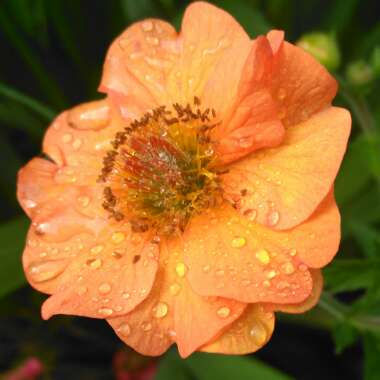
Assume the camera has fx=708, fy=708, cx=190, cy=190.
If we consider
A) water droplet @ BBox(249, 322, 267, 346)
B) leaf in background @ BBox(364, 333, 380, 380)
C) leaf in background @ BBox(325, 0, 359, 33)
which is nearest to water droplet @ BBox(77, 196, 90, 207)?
water droplet @ BBox(249, 322, 267, 346)

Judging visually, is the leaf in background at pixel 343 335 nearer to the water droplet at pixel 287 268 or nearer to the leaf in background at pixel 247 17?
the water droplet at pixel 287 268

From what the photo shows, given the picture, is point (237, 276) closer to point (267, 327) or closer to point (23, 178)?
point (267, 327)

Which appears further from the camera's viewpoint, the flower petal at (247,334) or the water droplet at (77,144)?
the water droplet at (77,144)

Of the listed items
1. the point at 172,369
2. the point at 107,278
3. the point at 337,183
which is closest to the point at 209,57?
the point at 107,278

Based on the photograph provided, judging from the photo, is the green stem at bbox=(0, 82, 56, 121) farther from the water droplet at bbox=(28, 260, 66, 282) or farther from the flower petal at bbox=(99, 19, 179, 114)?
the water droplet at bbox=(28, 260, 66, 282)

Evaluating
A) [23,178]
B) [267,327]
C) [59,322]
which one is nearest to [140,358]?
[59,322]

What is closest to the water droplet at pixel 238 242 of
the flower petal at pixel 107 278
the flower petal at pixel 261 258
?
the flower petal at pixel 261 258
